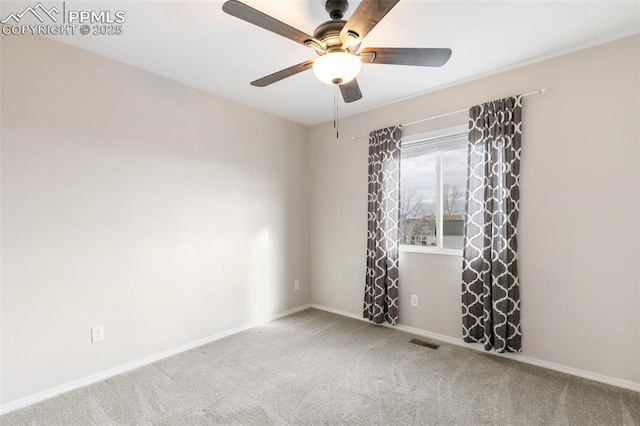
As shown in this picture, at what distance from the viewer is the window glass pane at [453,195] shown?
310 centimetres

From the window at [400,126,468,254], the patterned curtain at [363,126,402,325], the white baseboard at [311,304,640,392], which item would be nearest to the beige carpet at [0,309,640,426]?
the white baseboard at [311,304,640,392]

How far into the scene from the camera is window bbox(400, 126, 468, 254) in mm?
3123

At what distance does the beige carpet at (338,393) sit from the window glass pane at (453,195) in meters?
1.06

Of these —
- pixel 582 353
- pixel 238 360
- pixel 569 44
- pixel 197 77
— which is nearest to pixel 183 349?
pixel 238 360

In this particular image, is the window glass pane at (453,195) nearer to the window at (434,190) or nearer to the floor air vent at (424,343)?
the window at (434,190)

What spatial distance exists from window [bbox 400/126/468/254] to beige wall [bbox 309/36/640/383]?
0.62 feet

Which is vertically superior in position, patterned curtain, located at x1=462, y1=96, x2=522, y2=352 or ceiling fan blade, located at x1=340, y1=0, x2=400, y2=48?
ceiling fan blade, located at x1=340, y1=0, x2=400, y2=48

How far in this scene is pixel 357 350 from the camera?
2922 mm

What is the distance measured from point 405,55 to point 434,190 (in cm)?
180

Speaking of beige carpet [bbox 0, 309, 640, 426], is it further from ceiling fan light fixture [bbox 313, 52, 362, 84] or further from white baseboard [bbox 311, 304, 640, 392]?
ceiling fan light fixture [bbox 313, 52, 362, 84]

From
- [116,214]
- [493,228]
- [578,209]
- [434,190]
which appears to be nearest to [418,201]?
[434,190]

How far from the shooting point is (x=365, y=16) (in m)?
1.48

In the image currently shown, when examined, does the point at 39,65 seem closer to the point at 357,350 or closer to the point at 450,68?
the point at 450,68

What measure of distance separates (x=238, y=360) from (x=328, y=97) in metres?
2.74
